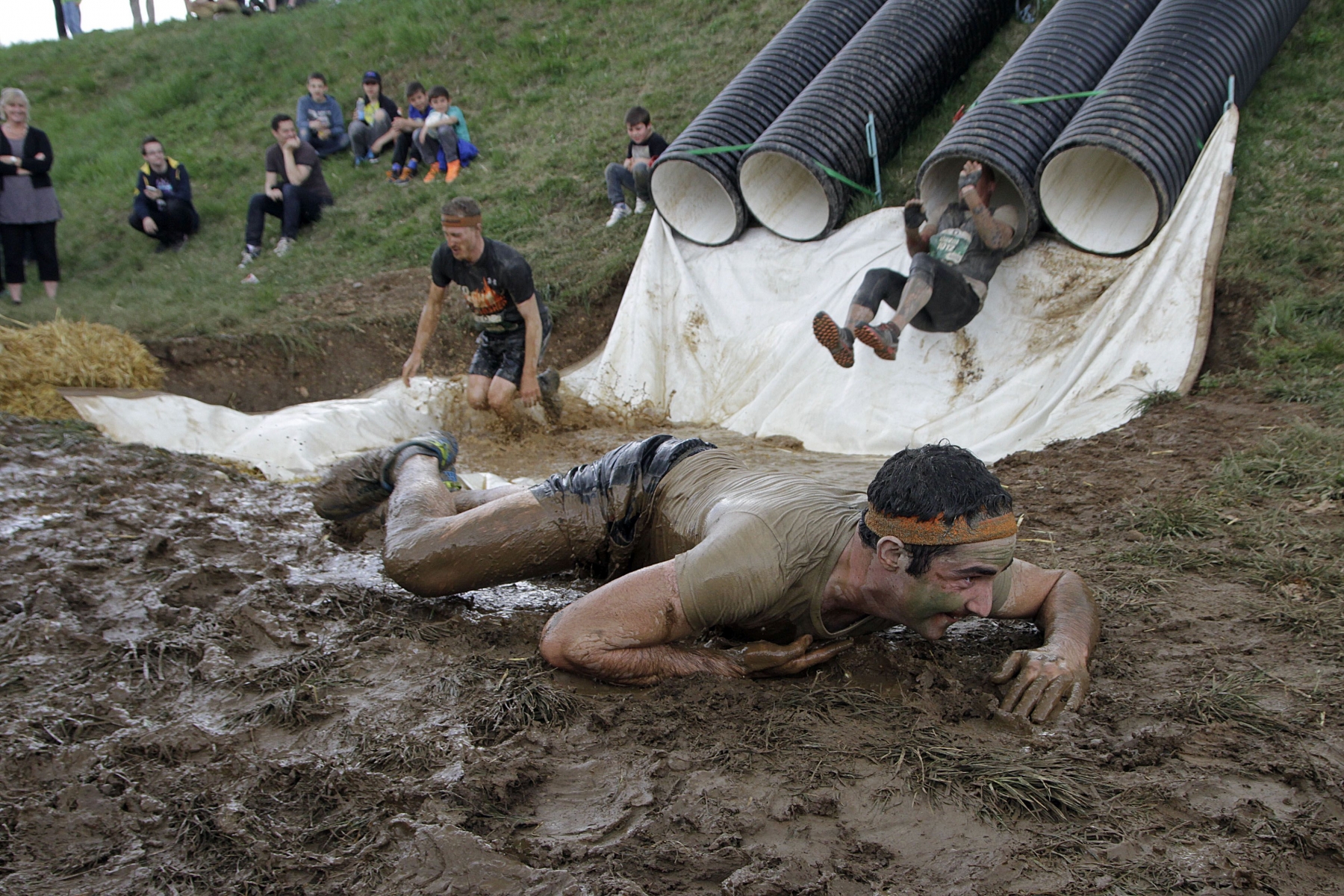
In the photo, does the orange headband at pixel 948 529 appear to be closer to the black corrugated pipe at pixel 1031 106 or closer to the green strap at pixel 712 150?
the black corrugated pipe at pixel 1031 106

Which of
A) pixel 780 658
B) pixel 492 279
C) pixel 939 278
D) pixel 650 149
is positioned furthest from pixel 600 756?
pixel 650 149

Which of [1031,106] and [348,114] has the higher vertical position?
[348,114]

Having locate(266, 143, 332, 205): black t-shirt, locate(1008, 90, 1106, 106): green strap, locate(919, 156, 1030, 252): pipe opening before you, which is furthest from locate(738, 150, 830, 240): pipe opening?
locate(266, 143, 332, 205): black t-shirt

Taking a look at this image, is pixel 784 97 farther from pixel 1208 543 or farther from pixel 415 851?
pixel 415 851

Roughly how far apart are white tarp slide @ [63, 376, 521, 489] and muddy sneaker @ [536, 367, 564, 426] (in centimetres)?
100

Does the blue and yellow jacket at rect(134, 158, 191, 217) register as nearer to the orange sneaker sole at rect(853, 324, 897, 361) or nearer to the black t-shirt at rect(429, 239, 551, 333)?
the black t-shirt at rect(429, 239, 551, 333)

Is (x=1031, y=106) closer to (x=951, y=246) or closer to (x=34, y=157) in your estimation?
(x=951, y=246)

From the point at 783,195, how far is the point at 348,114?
751 cm

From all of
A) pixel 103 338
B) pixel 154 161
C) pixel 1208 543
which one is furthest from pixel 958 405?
pixel 154 161

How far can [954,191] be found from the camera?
716 cm

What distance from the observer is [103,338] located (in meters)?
6.90

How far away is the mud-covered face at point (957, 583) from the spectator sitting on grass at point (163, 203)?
1062cm

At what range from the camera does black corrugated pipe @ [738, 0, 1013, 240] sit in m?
7.48

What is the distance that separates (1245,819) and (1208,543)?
1803 millimetres
